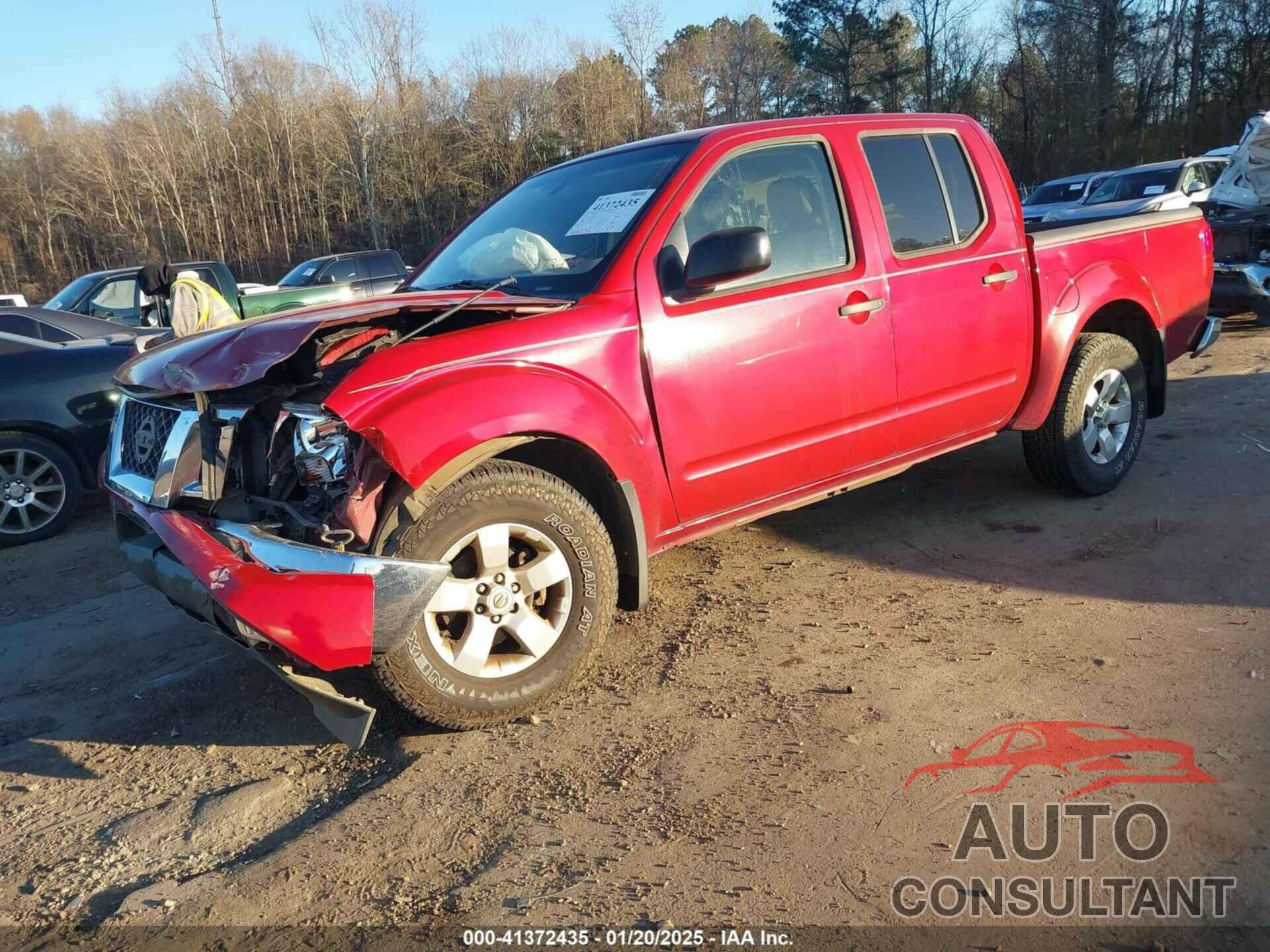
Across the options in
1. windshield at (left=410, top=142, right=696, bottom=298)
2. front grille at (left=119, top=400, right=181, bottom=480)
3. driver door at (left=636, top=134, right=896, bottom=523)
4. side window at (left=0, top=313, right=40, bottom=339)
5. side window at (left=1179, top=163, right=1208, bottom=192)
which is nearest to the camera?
front grille at (left=119, top=400, right=181, bottom=480)

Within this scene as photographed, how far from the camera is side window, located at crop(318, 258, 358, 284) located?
56.4 ft

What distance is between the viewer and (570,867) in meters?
2.43

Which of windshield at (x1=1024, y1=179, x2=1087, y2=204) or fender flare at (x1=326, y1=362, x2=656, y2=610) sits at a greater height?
windshield at (x1=1024, y1=179, x2=1087, y2=204)

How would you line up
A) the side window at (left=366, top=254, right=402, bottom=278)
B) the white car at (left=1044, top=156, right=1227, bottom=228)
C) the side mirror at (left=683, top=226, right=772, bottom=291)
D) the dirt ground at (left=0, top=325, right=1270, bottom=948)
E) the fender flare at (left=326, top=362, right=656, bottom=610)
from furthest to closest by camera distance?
the side window at (left=366, top=254, right=402, bottom=278) → the white car at (left=1044, top=156, right=1227, bottom=228) → the side mirror at (left=683, top=226, right=772, bottom=291) → the fender flare at (left=326, top=362, right=656, bottom=610) → the dirt ground at (left=0, top=325, right=1270, bottom=948)

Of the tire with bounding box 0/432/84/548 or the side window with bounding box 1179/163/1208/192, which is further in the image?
the side window with bounding box 1179/163/1208/192

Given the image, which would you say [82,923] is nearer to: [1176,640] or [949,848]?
[949,848]

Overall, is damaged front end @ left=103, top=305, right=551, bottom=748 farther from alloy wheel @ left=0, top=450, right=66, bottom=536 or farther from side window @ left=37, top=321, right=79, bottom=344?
side window @ left=37, top=321, right=79, bottom=344

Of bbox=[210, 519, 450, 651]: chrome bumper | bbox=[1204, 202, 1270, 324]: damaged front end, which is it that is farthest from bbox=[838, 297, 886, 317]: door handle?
bbox=[1204, 202, 1270, 324]: damaged front end

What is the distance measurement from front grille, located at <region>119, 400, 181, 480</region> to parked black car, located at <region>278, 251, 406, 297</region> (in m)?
13.7

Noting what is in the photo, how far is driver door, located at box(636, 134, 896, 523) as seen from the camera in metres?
3.46

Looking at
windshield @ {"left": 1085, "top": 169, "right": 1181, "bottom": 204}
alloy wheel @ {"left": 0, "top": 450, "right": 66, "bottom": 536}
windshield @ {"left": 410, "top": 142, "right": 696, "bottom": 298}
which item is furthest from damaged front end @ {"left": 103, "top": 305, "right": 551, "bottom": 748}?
windshield @ {"left": 1085, "top": 169, "right": 1181, "bottom": 204}

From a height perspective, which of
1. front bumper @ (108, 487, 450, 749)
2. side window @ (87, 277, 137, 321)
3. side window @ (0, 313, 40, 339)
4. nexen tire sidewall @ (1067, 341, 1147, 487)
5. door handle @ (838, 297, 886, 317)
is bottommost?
nexen tire sidewall @ (1067, 341, 1147, 487)

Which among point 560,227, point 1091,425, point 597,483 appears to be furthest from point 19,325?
point 1091,425

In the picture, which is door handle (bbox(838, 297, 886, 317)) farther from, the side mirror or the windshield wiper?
the windshield wiper
